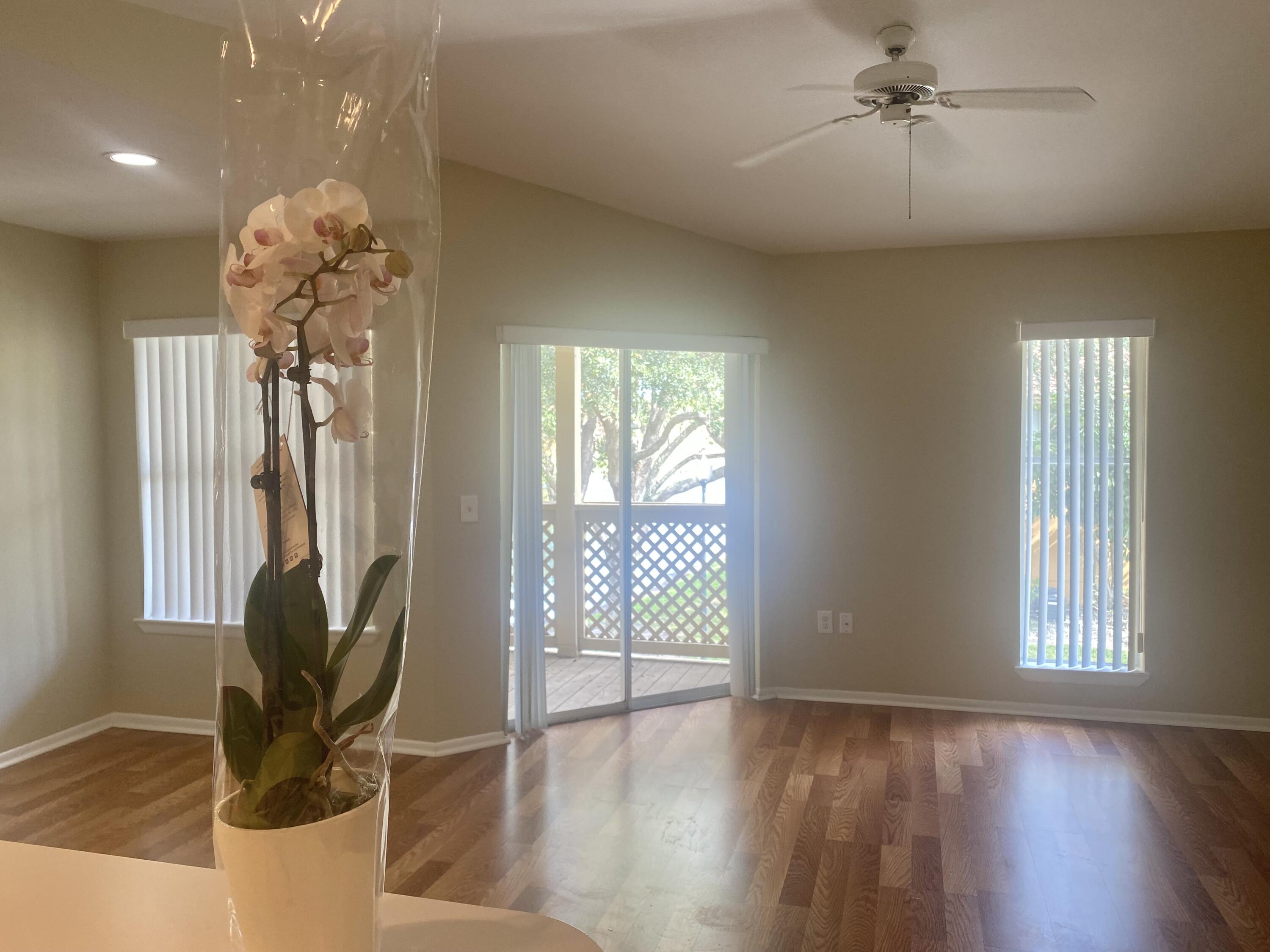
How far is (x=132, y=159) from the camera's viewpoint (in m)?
3.28

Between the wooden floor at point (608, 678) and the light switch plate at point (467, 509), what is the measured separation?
0.78 m

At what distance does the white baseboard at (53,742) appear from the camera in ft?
13.7

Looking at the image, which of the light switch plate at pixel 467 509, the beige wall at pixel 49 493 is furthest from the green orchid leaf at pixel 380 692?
the beige wall at pixel 49 493

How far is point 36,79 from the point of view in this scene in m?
2.59

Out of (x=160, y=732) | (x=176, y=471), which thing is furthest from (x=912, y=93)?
(x=160, y=732)

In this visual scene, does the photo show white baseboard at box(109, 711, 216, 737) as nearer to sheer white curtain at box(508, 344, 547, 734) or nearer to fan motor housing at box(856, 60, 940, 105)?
sheer white curtain at box(508, 344, 547, 734)

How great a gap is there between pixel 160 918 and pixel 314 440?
1.91 feet

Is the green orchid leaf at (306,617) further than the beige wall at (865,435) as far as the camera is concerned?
No

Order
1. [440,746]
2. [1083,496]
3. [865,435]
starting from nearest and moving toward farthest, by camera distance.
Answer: [440,746] → [1083,496] → [865,435]

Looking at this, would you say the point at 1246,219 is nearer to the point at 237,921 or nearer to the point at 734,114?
the point at 734,114

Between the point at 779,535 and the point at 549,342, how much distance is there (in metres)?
1.72

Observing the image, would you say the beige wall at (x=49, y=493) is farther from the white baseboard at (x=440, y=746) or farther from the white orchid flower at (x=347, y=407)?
the white orchid flower at (x=347, y=407)

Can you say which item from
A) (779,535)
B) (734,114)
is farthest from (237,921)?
(779,535)

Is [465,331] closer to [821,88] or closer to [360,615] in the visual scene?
[821,88]
